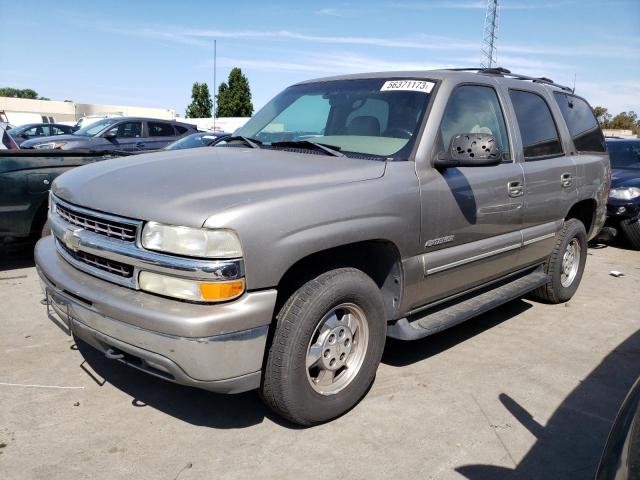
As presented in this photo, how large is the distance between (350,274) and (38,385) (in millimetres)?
1999

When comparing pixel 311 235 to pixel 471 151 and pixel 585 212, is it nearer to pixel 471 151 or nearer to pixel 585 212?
pixel 471 151

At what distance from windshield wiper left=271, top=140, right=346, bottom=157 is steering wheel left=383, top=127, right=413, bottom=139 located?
0.33 meters

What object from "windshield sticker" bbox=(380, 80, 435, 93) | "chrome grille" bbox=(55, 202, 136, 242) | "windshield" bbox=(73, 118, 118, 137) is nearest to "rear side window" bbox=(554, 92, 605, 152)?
"windshield sticker" bbox=(380, 80, 435, 93)

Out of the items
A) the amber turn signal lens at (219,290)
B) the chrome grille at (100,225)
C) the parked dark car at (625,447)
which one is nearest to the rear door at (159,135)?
the chrome grille at (100,225)

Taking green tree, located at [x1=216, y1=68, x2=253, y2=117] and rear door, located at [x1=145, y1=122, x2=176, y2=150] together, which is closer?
rear door, located at [x1=145, y1=122, x2=176, y2=150]

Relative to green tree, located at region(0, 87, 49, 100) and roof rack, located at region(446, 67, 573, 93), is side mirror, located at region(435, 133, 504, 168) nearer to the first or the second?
roof rack, located at region(446, 67, 573, 93)

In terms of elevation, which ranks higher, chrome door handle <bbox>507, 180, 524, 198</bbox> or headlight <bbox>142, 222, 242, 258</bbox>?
chrome door handle <bbox>507, 180, 524, 198</bbox>

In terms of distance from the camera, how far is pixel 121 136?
1302cm

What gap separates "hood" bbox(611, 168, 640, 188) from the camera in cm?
818

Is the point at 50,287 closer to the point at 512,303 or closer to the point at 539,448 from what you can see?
the point at 539,448

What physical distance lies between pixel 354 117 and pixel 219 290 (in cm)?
179

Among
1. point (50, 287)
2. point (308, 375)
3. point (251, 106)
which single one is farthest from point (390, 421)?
point (251, 106)

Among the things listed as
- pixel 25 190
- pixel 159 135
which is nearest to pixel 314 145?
pixel 25 190

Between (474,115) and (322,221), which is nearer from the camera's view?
(322,221)
